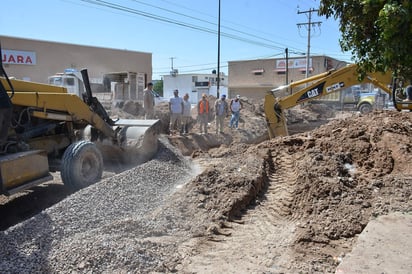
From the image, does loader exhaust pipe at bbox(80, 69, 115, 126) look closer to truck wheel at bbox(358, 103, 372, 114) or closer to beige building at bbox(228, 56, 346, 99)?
truck wheel at bbox(358, 103, 372, 114)

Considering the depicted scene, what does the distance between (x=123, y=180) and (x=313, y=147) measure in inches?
185

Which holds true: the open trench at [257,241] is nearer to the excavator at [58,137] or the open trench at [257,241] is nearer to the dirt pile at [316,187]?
the dirt pile at [316,187]

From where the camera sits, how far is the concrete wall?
30.9 meters

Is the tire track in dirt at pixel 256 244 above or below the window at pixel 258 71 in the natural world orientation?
below

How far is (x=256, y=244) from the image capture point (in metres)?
Result: 5.35

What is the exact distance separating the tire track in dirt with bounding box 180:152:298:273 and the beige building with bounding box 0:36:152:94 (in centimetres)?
2222

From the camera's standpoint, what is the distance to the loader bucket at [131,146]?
917cm

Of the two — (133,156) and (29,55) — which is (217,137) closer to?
(133,156)

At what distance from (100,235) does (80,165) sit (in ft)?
8.68

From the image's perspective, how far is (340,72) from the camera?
36.3 feet

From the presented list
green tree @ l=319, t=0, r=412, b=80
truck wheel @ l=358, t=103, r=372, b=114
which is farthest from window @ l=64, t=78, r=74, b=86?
green tree @ l=319, t=0, r=412, b=80

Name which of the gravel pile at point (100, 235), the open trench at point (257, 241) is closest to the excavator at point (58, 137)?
the gravel pile at point (100, 235)

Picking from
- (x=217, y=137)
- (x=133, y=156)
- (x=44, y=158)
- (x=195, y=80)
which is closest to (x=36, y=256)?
(x=44, y=158)

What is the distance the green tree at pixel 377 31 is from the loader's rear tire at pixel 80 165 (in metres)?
4.69
